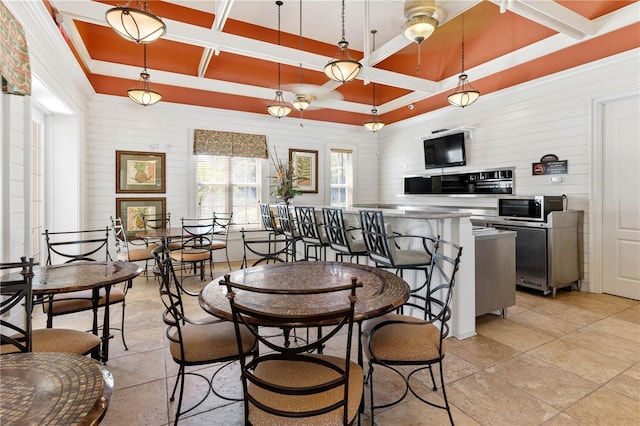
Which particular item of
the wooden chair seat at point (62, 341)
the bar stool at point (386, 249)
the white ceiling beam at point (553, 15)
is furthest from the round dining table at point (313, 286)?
the white ceiling beam at point (553, 15)

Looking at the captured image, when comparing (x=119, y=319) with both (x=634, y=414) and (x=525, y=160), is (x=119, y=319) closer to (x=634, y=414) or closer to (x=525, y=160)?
(x=634, y=414)

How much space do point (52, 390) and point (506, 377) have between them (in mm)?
2611

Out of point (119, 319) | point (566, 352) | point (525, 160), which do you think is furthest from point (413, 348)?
point (525, 160)

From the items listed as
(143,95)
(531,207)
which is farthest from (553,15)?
(143,95)

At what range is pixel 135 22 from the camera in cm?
277

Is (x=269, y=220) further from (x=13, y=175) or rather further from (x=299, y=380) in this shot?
(x=299, y=380)

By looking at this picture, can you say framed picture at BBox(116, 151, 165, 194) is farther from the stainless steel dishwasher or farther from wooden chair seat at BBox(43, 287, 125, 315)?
the stainless steel dishwasher

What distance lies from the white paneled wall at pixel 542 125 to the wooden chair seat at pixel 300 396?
4.52 m

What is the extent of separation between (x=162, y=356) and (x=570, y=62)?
5.88 m

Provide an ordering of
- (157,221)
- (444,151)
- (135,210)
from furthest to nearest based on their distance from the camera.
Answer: (444,151)
(157,221)
(135,210)

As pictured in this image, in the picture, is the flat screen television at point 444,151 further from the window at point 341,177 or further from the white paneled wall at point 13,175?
the white paneled wall at point 13,175

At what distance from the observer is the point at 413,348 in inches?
68.3

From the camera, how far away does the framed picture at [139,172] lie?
5.54 meters

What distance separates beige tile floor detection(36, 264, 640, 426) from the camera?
1932mm
